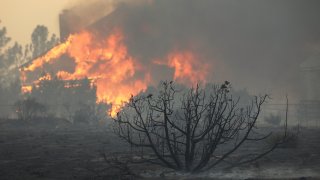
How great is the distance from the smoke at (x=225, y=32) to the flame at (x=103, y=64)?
1.77 metres

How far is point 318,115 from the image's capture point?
4219 centimetres

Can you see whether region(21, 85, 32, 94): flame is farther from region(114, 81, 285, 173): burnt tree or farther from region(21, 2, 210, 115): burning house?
region(114, 81, 285, 173): burnt tree

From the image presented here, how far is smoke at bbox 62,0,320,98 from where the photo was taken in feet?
195

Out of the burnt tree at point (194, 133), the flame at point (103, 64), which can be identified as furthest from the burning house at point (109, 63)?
the burnt tree at point (194, 133)

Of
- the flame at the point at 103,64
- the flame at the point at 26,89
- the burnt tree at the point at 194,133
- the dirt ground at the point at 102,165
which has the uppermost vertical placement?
the flame at the point at 103,64

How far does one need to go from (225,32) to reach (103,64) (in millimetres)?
17376

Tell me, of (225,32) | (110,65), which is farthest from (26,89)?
(225,32)

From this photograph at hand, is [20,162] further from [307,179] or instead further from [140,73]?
[140,73]

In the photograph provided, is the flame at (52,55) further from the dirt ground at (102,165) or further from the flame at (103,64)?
the dirt ground at (102,165)

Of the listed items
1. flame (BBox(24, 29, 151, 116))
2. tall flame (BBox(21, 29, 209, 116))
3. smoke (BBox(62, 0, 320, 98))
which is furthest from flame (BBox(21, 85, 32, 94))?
smoke (BBox(62, 0, 320, 98))

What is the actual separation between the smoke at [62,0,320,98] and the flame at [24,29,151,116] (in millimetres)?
1767

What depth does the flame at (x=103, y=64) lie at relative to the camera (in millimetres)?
55562

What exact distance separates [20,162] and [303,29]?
2031 inches

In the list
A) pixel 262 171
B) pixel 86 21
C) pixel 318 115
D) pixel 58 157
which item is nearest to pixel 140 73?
pixel 86 21
